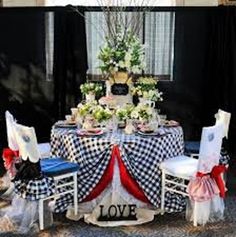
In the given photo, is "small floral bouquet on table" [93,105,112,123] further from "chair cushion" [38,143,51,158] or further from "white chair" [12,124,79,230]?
"chair cushion" [38,143,51,158]

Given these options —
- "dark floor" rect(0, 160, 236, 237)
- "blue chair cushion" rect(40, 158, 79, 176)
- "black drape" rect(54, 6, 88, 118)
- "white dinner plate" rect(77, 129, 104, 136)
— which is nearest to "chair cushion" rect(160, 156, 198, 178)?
"dark floor" rect(0, 160, 236, 237)

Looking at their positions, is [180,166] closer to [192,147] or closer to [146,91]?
[192,147]

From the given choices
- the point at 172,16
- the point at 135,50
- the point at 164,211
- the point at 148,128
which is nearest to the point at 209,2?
the point at 172,16

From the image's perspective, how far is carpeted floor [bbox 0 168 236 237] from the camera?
3.68m

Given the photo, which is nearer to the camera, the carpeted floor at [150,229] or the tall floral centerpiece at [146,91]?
the carpeted floor at [150,229]

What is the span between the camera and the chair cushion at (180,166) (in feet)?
12.7

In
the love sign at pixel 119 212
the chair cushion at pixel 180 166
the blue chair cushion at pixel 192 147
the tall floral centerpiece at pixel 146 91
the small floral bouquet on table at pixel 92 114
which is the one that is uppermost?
the tall floral centerpiece at pixel 146 91

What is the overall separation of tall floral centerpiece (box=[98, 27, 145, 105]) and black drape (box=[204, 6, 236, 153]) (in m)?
1.63

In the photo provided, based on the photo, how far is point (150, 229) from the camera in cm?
378

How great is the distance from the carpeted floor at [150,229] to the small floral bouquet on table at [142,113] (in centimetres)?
89

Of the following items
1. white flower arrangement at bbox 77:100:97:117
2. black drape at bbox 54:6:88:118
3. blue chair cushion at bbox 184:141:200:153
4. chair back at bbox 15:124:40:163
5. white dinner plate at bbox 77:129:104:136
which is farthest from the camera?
black drape at bbox 54:6:88:118

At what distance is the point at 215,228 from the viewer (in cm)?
379

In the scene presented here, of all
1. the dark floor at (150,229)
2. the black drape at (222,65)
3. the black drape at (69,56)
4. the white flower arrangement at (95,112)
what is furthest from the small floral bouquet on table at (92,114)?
the black drape at (222,65)

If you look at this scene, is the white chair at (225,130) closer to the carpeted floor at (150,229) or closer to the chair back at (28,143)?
the carpeted floor at (150,229)
